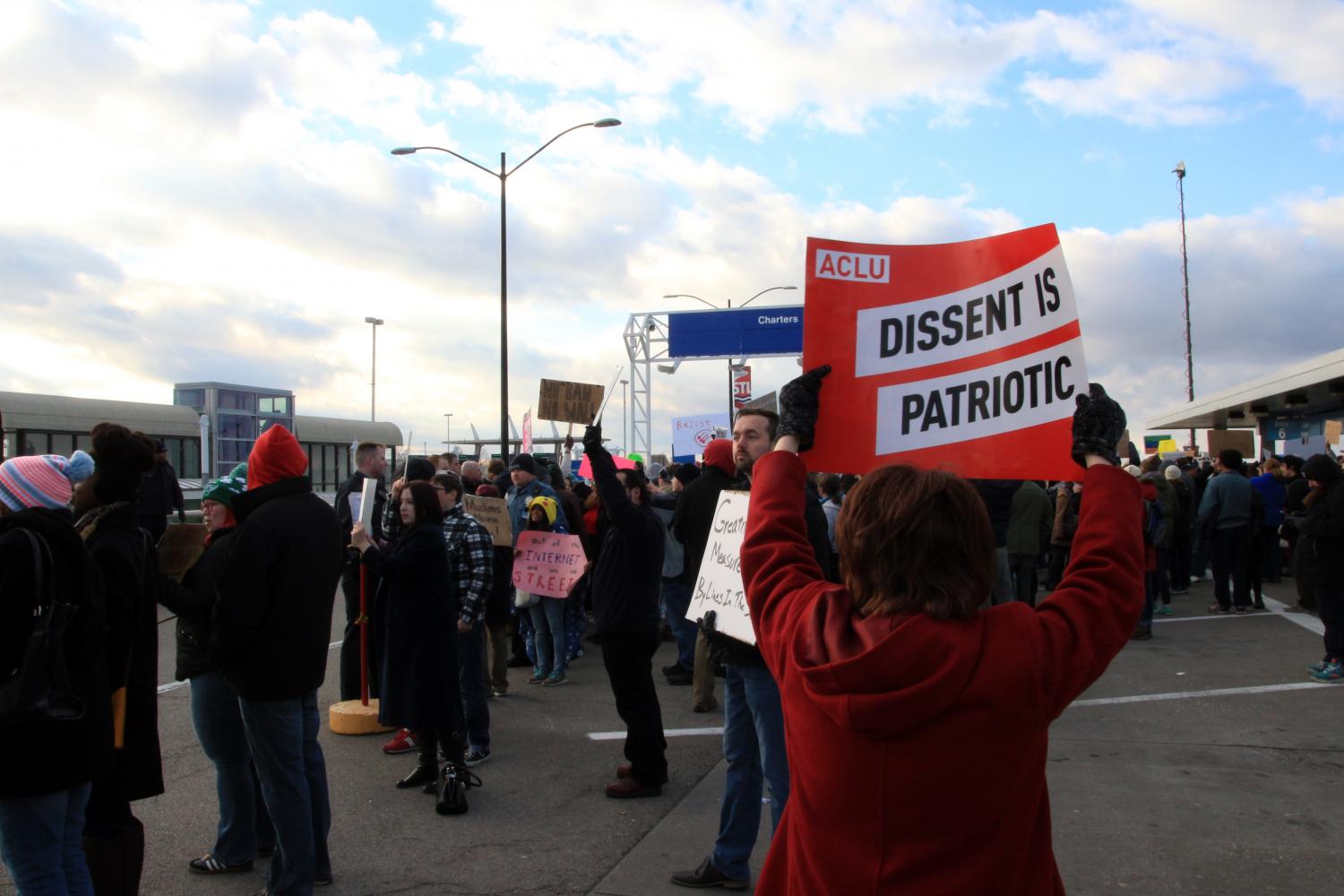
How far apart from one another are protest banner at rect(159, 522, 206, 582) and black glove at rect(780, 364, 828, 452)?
315 cm

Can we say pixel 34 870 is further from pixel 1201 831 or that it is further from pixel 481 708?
pixel 1201 831

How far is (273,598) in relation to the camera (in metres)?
4.32

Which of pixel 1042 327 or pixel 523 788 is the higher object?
pixel 1042 327

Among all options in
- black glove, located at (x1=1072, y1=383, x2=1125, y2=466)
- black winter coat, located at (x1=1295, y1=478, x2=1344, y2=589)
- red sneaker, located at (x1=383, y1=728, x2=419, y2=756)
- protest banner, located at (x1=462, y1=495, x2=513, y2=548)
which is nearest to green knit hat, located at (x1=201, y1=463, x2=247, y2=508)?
red sneaker, located at (x1=383, y1=728, x2=419, y2=756)

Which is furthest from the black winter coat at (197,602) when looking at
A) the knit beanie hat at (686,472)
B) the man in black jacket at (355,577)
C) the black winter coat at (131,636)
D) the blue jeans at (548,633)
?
the knit beanie hat at (686,472)

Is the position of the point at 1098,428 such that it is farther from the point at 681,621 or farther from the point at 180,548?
the point at 681,621

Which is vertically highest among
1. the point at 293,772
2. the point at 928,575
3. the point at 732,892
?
the point at 928,575

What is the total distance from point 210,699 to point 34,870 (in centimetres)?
160

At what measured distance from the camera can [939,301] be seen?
329cm

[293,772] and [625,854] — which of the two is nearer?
[293,772]

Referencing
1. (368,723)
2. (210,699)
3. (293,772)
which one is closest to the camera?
(293,772)

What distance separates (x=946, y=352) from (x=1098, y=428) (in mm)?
868

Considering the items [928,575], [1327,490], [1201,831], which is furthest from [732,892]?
[1327,490]

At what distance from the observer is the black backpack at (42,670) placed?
3.09 m
